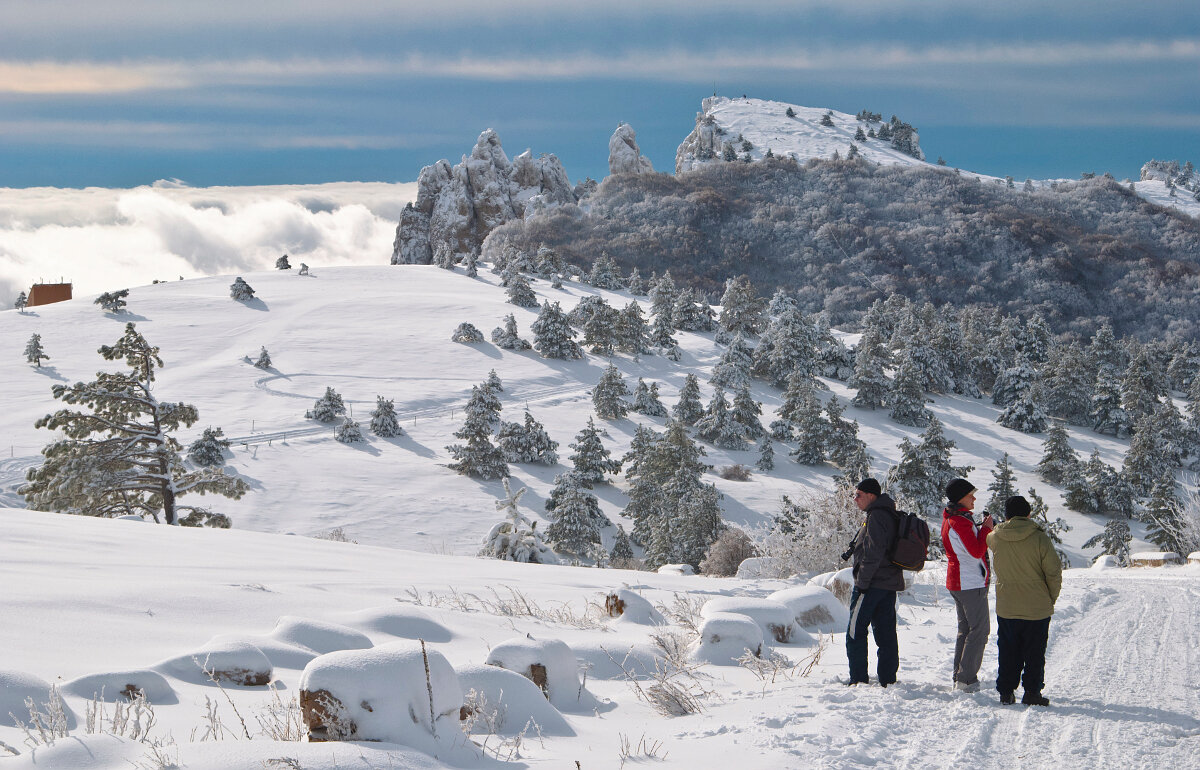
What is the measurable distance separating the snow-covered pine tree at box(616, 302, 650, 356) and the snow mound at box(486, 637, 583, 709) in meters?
43.4

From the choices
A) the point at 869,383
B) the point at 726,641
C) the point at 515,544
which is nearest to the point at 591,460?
the point at 515,544

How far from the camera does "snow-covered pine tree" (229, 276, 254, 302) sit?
5447 centimetres

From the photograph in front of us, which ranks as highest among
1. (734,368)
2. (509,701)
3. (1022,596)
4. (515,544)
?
(1022,596)

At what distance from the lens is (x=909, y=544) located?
215 inches

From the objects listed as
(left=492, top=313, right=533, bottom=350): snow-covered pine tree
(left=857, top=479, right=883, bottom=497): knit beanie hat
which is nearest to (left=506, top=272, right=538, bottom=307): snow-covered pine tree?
(left=492, top=313, right=533, bottom=350): snow-covered pine tree

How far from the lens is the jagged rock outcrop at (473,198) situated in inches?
4528

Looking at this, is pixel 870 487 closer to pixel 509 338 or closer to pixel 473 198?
pixel 509 338

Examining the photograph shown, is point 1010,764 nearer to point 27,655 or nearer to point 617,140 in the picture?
point 27,655

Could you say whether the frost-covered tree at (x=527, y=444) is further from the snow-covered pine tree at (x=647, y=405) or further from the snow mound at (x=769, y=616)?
the snow mound at (x=769, y=616)

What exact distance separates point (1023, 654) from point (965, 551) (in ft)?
2.33

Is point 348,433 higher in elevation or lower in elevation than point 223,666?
lower

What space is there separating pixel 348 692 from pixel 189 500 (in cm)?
2565

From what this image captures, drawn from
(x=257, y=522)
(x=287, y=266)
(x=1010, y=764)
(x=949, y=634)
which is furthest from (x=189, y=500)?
(x=287, y=266)

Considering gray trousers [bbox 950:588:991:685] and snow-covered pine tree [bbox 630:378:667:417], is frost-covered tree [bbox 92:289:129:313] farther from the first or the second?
gray trousers [bbox 950:588:991:685]
